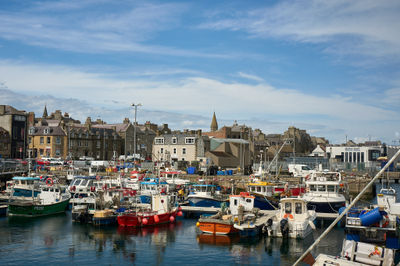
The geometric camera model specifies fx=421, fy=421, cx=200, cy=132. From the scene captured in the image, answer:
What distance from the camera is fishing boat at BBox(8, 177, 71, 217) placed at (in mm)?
41250

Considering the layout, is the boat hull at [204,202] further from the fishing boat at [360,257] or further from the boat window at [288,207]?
the fishing boat at [360,257]

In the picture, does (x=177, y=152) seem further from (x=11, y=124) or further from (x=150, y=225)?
(x=150, y=225)

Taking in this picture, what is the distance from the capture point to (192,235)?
3359cm

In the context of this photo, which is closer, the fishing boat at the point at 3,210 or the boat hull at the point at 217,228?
the boat hull at the point at 217,228

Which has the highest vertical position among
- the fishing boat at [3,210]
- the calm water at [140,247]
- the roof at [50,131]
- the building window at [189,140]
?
the roof at [50,131]

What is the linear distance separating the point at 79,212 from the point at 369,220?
25.3 metres

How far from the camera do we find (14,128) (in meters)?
81.1

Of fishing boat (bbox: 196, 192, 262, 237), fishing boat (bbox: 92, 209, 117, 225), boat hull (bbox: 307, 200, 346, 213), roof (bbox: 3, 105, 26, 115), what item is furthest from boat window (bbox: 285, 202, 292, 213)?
roof (bbox: 3, 105, 26, 115)

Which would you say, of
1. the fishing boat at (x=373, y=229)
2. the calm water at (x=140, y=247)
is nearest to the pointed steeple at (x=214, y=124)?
the calm water at (x=140, y=247)

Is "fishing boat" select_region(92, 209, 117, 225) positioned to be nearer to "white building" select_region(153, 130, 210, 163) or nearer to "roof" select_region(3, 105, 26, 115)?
"white building" select_region(153, 130, 210, 163)

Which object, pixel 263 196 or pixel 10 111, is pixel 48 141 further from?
pixel 263 196

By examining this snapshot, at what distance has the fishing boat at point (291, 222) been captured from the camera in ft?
101

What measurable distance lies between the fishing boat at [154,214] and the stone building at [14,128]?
50.8 metres

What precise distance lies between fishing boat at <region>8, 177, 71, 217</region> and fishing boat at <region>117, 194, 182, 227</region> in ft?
35.0
